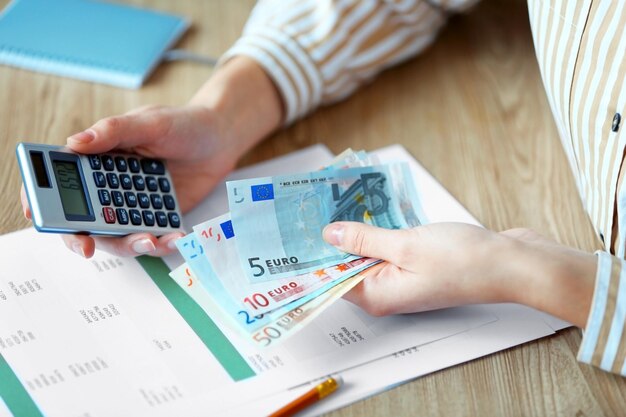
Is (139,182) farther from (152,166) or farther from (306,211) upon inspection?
(306,211)

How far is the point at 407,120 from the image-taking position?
973 mm

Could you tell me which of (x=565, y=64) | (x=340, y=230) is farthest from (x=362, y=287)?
(x=565, y=64)

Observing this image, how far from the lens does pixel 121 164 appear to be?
2.56ft

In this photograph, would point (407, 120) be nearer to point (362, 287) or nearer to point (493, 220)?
point (493, 220)

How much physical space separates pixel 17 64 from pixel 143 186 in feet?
1.17

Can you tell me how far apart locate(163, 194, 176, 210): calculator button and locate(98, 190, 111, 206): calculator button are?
0.07 metres

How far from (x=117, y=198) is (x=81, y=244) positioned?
0.06 meters

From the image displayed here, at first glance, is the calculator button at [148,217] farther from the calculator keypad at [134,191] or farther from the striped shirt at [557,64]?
the striped shirt at [557,64]

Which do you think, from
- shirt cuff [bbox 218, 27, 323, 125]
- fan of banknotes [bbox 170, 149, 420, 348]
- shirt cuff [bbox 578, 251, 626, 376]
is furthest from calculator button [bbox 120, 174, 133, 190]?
shirt cuff [bbox 578, 251, 626, 376]

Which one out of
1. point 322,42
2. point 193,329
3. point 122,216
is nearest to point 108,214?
point 122,216

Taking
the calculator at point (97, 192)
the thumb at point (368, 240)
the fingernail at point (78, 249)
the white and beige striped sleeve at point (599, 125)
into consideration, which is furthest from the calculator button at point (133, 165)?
the white and beige striped sleeve at point (599, 125)

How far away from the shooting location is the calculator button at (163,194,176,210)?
0.79 metres

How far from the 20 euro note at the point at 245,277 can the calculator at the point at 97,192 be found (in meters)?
0.07

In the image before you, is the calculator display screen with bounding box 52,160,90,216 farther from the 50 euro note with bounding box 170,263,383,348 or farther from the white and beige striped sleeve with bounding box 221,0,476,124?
the white and beige striped sleeve with bounding box 221,0,476,124
